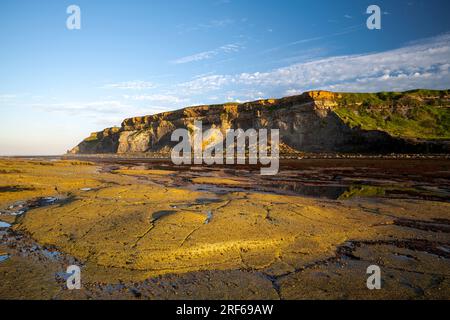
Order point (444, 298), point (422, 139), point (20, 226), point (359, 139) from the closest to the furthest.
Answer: point (444, 298) < point (20, 226) < point (422, 139) < point (359, 139)

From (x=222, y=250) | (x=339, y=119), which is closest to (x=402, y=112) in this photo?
(x=339, y=119)

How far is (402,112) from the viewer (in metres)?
74.5

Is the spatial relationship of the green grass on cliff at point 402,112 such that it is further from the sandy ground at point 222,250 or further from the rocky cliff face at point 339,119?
the sandy ground at point 222,250

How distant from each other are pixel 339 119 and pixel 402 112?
16.2 metres

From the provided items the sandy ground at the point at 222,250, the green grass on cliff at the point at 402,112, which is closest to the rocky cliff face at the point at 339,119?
the green grass on cliff at the point at 402,112

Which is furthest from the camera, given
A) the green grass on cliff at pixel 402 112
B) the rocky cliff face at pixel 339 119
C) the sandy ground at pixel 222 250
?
the green grass on cliff at pixel 402 112

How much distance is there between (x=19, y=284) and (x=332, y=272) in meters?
5.64

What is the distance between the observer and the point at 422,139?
205 feet

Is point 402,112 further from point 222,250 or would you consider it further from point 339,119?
point 222,250

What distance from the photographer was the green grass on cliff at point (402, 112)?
6750 cm
